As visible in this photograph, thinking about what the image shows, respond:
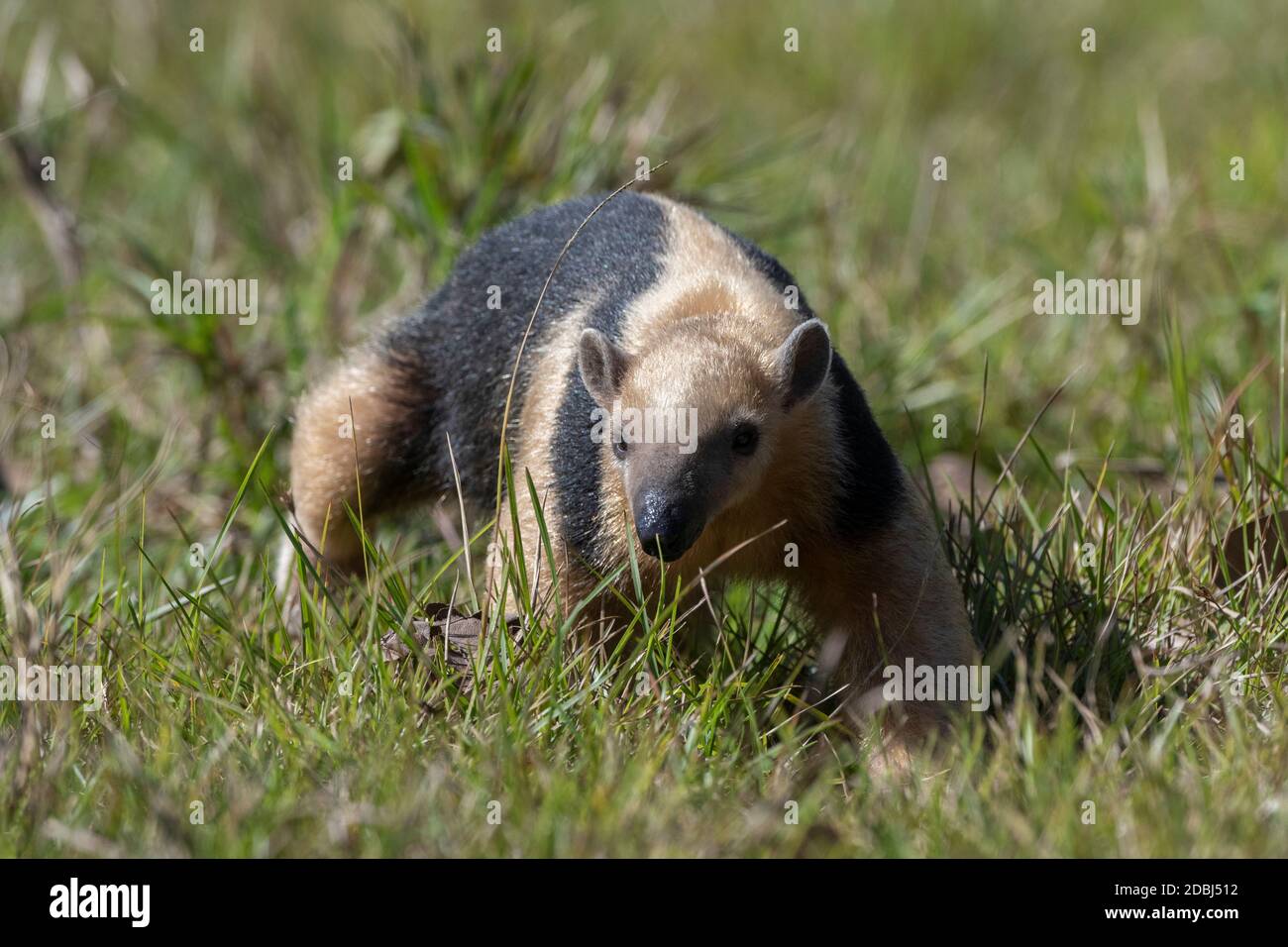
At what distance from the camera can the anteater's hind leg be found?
659 cm

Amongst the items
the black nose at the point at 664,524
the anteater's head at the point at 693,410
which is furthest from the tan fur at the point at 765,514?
the black nose at the point at 664,524

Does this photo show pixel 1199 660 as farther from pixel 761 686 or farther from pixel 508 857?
pixel 508 857

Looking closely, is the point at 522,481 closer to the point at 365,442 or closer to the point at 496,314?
the point at 496,314

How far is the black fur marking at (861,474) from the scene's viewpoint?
516 cm

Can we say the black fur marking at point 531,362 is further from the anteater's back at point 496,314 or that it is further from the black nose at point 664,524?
the black nose at point 664,524

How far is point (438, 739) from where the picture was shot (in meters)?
4.50

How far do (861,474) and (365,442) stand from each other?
2279 mm

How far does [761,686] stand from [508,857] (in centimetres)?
149

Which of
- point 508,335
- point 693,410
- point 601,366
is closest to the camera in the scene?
point 693,410

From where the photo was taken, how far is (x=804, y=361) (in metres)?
5.02

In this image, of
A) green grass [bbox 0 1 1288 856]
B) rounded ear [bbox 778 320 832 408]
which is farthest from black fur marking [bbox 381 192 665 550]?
rounded ear [bbox 778 320 832 408]

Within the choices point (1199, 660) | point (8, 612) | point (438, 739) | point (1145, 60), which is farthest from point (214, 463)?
point (1145, 60)

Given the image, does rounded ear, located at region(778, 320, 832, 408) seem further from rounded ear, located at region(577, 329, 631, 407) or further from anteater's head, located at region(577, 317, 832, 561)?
rounded ear, located at region(577, 329, 631, 407)

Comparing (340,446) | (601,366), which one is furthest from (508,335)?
(601,366)
